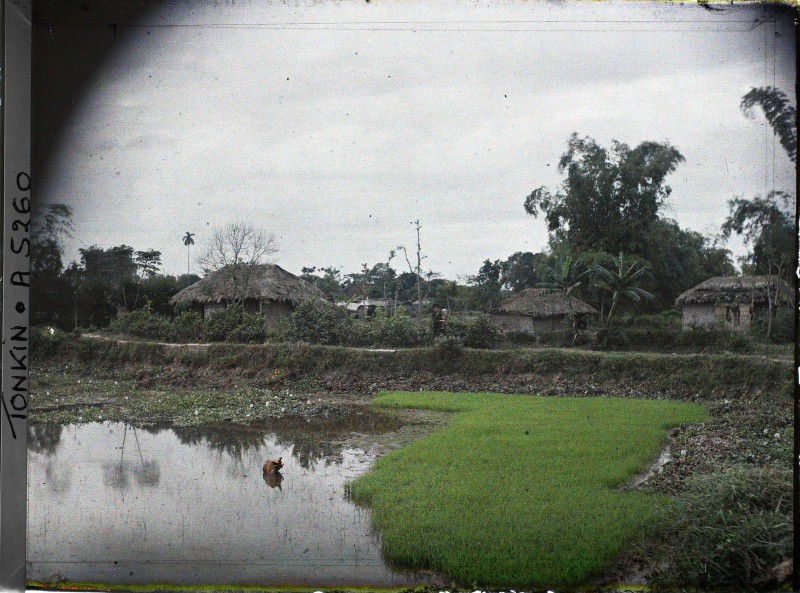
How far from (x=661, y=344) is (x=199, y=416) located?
338 cm

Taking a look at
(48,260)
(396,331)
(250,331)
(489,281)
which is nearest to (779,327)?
(489,281)

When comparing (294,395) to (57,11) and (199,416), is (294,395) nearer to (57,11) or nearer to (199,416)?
(199,416)

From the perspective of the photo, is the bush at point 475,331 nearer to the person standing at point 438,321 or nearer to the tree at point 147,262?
the person standing at point 438,321

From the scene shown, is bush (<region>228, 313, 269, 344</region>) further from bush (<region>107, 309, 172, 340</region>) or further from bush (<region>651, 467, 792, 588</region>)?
bush (<region>651, 467, 792, 588</region>)

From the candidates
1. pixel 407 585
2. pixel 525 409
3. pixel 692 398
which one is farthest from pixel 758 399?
pixel 407 585

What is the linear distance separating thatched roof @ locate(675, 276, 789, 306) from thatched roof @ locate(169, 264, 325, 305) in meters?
2.64

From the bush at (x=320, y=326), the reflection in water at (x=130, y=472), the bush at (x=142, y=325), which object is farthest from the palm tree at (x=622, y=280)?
the reflection in water at (x=130, y=472)

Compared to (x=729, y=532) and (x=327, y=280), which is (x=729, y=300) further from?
(x=327, y=280)

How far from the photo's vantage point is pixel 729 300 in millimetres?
3582

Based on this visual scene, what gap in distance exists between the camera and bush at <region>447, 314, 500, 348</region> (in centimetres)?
429

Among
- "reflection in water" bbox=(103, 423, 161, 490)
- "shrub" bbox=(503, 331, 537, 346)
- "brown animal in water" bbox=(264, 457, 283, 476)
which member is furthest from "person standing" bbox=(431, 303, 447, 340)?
"reflection in water" bbox=(103, 423, 161, 490)

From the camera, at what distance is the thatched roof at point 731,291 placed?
3430 mm

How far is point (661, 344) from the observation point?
12.9 ft

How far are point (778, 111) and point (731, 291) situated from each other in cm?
114
